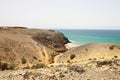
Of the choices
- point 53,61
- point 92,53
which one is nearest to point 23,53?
point 53,61

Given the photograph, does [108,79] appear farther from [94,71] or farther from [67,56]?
[67,56]

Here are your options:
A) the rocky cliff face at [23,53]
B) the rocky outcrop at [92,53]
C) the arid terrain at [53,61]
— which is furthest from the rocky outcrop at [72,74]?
the rocky outcrop at [92,53]

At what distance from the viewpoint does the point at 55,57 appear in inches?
1596

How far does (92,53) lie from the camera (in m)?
38.0

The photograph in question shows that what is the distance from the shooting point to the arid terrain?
21672 mm

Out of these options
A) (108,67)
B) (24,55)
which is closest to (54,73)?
(108,67)

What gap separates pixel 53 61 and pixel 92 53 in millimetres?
6059

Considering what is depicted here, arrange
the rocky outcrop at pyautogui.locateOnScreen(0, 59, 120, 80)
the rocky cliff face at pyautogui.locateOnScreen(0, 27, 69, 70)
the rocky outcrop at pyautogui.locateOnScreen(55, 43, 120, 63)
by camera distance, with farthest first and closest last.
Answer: the rocky outcrop at pyautogui.locateOnScreen(55, 43, 120, 63) → the rocky cliff face at pyautogui.locateOnScreen(0, 27, 69, 70) → the rocky outcrop at pyautogui.locateOnScreen(0, 59, 120, 80)

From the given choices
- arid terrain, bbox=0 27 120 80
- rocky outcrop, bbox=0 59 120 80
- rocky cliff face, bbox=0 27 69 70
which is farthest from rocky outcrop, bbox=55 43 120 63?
rocky outcrop, bbox=0 59 120 80

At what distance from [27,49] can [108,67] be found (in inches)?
592

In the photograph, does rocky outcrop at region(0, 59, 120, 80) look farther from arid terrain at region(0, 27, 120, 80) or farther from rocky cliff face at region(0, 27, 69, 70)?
rocky cliff face at region(0, 27, 69, 70)

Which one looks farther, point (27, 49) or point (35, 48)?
point (35, 48)

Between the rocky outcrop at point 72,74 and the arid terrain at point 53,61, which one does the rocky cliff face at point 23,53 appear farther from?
the rocky outcrop at point 72,74

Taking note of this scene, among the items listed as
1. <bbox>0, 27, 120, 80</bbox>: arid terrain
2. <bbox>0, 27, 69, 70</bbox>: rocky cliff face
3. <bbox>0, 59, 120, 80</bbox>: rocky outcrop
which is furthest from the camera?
<bbox>0, 27, 69, 70</bbox>: rocky cliff face
